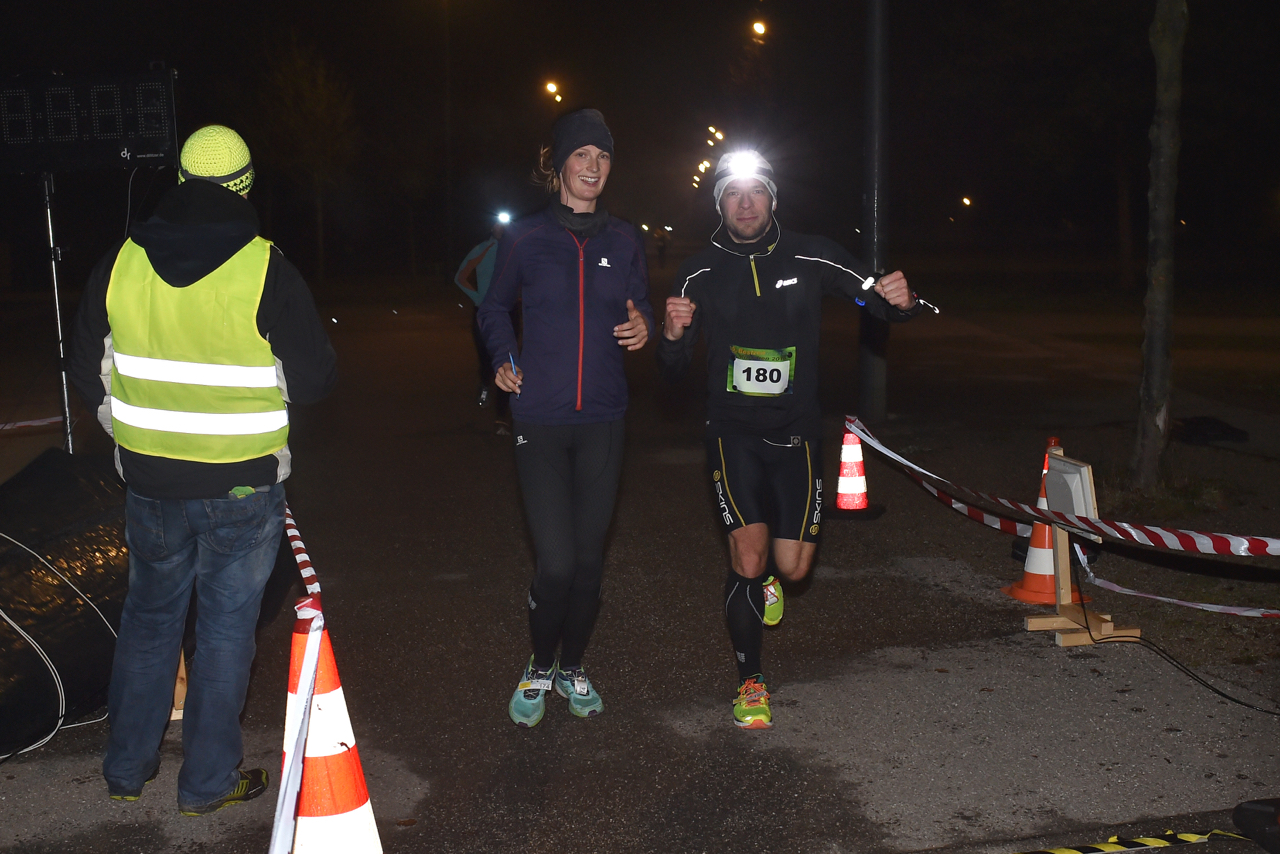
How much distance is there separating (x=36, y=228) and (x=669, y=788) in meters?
39.7

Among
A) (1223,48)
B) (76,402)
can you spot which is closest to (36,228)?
(76,402)

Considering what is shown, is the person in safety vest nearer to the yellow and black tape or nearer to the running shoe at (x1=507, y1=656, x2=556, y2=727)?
the running shoe at (x1=507, y1=656, x2=556, y2=727)

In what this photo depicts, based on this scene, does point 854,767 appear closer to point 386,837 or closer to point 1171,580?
point 386,837

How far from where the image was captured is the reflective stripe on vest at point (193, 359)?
12.1 feet

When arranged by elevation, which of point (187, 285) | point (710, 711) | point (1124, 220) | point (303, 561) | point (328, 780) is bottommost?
point (710, 711)

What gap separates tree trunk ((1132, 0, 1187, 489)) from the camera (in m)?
8.25

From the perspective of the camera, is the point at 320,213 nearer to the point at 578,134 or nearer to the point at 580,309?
the point at 578,134

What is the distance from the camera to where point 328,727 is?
129 inches

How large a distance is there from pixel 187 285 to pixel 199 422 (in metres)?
0.42

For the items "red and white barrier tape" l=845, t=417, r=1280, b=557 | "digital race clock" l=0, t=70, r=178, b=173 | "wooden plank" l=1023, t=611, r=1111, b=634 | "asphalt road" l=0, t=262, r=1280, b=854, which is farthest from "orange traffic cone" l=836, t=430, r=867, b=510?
"digital race clock" l=0, t=70, r=178, b=173

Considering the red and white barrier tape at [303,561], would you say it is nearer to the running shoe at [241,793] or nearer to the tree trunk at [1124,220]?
the running shoe at [241,793]

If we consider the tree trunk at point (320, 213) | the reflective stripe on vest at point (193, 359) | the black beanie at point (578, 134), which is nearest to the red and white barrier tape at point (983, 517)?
the black beanie at point (578, 134)

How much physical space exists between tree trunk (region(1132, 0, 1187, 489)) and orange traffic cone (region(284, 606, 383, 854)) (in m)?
6.62

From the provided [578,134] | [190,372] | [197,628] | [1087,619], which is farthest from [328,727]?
[1087,619]
